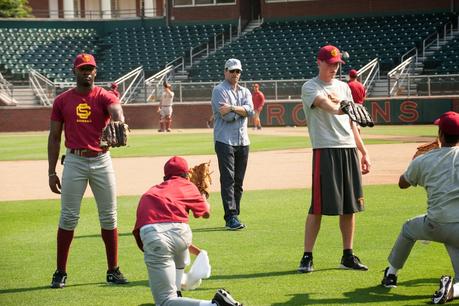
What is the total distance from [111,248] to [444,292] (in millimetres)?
3136

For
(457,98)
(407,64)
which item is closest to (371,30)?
(407,64)

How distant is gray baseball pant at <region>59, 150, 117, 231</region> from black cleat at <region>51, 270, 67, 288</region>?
1.36 ft

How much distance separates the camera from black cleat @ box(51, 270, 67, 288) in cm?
854

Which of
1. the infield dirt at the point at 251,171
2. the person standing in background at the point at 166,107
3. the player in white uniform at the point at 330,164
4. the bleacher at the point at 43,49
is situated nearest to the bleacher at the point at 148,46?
the bleacher at the point at 43,49

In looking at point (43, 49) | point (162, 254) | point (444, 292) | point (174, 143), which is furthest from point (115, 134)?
point (43, 49)

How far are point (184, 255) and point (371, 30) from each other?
132 ft

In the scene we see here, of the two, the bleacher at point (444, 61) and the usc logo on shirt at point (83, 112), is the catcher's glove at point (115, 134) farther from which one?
the bleacher at point (444, 61)

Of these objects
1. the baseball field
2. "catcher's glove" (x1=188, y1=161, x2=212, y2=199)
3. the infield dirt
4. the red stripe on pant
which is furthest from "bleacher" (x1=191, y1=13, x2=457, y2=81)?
the red stripe on pant

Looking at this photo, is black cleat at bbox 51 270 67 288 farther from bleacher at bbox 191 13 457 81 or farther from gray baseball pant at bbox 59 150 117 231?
bleacher at bbox 191 13 457 81

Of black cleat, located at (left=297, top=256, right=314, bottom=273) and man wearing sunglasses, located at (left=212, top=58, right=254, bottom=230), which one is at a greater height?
man wearing sunglasses, located at (left=212, top=58, right=254, bottom=230)

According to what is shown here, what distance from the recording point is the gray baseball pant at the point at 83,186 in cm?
865

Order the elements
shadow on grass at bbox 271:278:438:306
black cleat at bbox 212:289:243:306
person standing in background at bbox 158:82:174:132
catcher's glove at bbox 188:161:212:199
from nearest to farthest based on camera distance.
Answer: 1. black cleat at bbox 212:289:243:306
2. shadow on grass at bbox 271:278:438:306
3. catcher's glove at bbox 188:161:212:199
4. person standing in background at bbox 158:82:174:132

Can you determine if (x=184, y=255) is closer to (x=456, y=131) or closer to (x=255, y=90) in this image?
(x=456, y=131)

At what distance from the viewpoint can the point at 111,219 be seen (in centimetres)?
876
